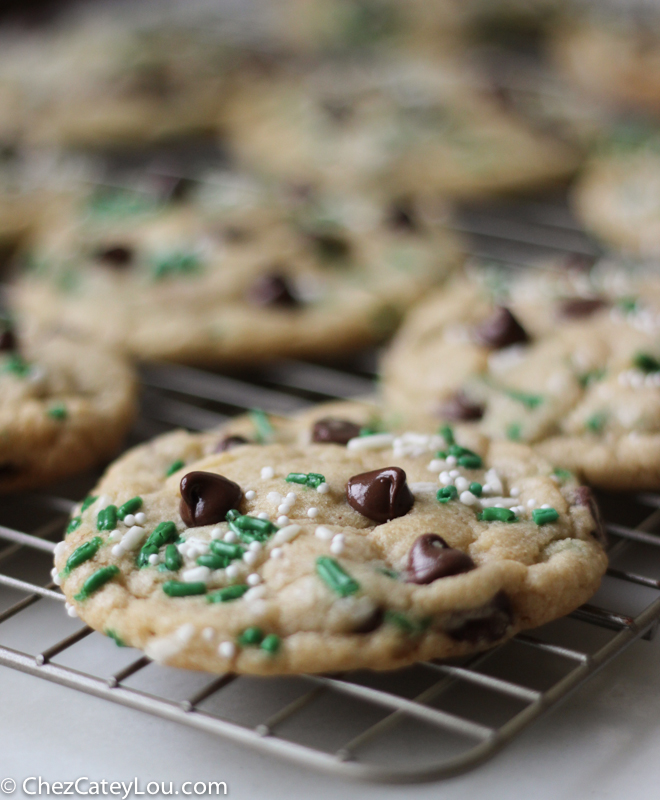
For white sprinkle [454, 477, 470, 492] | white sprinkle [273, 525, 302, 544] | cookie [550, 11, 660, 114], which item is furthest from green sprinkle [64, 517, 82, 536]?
cookie [550, 11, 660, 114]

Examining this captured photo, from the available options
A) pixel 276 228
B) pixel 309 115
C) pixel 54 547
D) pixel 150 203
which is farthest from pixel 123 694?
pixel 309 115

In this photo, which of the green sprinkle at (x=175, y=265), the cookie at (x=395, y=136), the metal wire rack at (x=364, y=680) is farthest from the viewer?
the cookie at (x=395, y=136)

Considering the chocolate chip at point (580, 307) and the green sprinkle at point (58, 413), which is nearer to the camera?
the green sprinkle at point (58, 413)

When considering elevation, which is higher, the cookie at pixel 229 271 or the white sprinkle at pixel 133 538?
the cookie at pixel 229 271

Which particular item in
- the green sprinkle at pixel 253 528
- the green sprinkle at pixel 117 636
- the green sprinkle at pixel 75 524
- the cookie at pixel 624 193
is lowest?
the green sprinkle at pixel 117 636

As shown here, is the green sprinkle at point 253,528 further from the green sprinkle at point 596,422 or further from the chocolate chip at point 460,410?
the green sprinkle at point 596,422

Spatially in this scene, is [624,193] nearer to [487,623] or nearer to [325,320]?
[325,320]

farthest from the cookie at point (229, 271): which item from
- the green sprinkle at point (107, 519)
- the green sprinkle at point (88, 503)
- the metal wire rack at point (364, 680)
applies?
the green sprinkle at point (107, 519)
